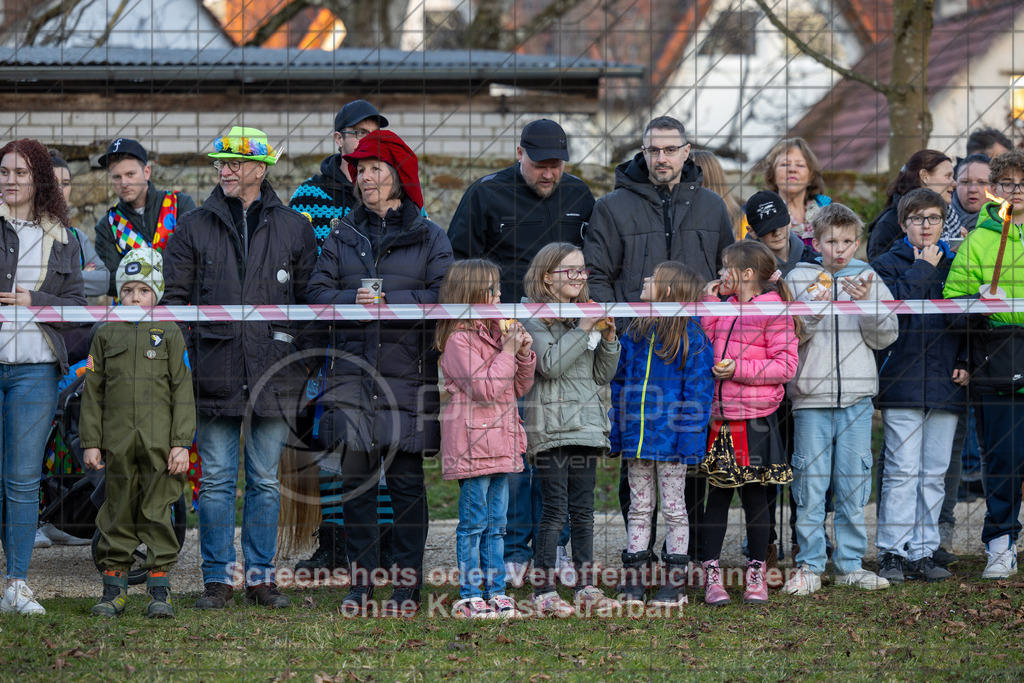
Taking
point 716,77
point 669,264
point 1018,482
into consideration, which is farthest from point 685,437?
point 716,77

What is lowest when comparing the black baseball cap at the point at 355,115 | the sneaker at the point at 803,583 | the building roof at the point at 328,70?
the sneaker at the point at 803,583

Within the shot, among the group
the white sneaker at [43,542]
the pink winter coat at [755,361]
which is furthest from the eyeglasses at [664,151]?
the white sneaker at [43,542]

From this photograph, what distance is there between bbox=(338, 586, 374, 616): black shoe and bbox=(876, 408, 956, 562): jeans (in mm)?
2516

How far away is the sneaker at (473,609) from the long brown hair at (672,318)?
1.33 meters

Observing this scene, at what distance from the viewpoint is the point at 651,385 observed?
5.33m

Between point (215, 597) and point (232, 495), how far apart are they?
456 millimetres

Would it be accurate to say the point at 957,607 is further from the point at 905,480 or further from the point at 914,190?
the point at 914,190

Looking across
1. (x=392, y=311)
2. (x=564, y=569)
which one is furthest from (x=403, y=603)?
(x=392, y=311)

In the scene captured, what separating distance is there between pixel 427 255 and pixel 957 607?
2805 mm

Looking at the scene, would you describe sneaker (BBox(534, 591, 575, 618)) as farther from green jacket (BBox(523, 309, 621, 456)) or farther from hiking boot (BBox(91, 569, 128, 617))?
hiking boot (BBox(91, 569, 128, 617))

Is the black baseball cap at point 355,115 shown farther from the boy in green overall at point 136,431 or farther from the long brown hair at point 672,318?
the long brown hair at point 672,318

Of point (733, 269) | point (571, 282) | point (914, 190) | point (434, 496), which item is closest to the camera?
point (571, 282)

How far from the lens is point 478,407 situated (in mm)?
5090

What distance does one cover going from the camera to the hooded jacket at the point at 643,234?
5688 millimetres
